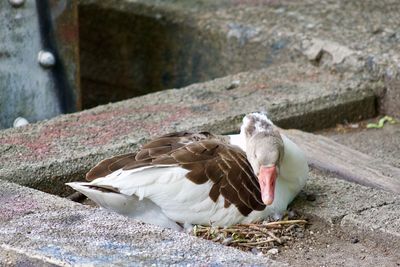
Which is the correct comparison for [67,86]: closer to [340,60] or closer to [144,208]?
[340,60]

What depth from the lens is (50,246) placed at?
12.8 feet

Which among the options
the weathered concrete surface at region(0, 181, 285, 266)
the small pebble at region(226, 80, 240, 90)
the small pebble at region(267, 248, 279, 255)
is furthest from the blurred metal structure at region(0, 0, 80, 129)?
the small pebble at region(267, 248, 279, 255)

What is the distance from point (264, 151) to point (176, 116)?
1.26 m

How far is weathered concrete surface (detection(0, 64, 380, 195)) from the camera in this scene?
5016mm

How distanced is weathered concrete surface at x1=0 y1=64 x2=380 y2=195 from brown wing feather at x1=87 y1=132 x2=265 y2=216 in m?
0.50

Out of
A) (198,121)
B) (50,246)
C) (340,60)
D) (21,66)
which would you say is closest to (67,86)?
(21,66)

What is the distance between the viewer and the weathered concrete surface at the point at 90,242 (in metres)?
3.80

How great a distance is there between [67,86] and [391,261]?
2.83 metres

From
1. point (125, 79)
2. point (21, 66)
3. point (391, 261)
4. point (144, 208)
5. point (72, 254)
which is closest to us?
point (72, 254)

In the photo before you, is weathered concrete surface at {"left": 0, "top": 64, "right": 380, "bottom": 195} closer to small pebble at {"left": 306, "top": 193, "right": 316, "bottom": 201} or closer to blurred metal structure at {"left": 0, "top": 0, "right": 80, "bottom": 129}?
blurred metal structure at {"left": 0, "top": 0, "right": 80, "bottom": 129}

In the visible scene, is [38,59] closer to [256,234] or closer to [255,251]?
[256,234]

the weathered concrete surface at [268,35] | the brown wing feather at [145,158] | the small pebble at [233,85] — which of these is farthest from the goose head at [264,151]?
the weathered concrete surface at [268,35]

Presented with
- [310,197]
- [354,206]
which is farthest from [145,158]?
[354,206]

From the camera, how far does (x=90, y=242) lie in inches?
156
